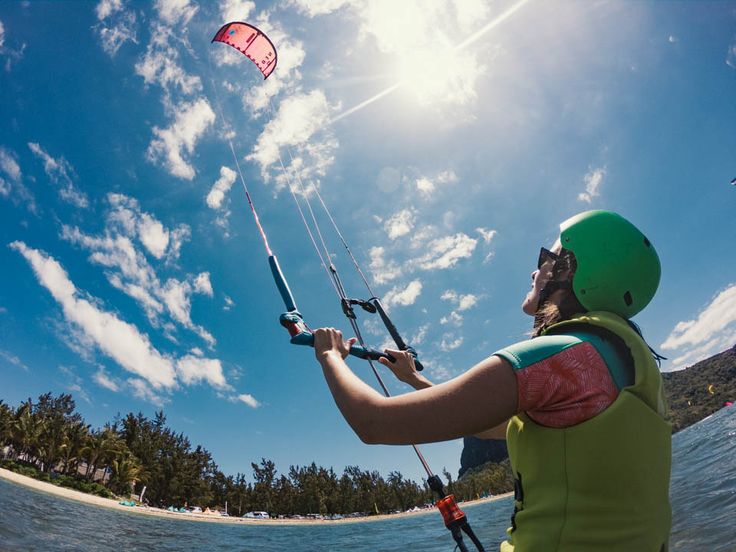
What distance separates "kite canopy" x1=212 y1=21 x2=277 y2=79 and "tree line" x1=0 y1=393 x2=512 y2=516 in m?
81.4

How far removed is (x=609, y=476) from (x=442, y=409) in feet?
2.15

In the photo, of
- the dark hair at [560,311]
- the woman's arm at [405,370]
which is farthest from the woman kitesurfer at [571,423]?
the woman's arm at [405,370]

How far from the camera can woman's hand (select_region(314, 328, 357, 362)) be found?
6.81ft

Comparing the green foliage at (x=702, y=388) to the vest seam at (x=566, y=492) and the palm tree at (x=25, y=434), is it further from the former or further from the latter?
the palm tree at (x=25, y=434)

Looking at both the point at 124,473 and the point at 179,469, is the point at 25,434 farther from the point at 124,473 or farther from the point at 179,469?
the point at 179,469

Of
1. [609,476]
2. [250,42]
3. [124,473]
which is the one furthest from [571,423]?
[124,473]

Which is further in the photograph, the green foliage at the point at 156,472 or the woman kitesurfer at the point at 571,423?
the green foliage at the point at 156,472

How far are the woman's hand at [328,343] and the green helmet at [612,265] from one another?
4.23ft

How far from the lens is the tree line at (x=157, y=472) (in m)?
67.2

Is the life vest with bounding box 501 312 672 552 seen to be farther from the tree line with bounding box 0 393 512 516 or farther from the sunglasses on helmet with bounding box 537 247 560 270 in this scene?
the tree line with bounding box 0 393 512 516

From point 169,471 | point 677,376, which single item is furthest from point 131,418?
point 677,376

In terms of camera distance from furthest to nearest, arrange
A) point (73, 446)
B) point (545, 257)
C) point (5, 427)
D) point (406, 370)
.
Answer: point (73, 446) < point (5, 427) < point (406, 370) < point (545, 257)

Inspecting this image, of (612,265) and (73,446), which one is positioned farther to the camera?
(73,446)

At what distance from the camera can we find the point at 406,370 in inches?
123
